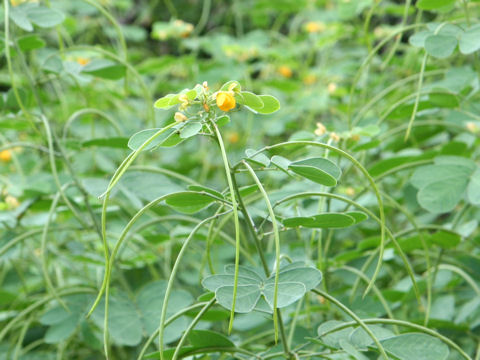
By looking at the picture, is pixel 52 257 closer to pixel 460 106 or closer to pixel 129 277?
pixel 129 277

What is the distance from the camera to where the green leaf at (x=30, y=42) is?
996 millimetres

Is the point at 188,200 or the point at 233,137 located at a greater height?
the point at 188,200

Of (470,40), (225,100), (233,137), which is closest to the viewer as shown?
(225,100)

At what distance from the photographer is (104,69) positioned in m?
1.04

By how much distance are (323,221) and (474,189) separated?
1.12 feet

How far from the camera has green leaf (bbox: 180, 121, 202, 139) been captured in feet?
1.95

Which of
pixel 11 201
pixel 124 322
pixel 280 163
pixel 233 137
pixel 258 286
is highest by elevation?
pixel 280 163

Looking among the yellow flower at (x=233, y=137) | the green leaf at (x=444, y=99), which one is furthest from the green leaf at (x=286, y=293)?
the yellow flower at (x=233, y=137)

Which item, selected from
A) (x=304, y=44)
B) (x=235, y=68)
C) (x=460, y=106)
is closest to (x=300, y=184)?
(x=460, y=106)

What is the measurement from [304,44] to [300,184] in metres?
1.18

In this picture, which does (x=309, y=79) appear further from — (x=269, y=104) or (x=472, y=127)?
(x=269, y=104)

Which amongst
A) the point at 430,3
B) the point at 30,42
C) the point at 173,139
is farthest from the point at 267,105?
the point at 30,42

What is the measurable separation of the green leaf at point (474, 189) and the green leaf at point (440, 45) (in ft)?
0.63

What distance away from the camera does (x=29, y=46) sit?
1.01 m
